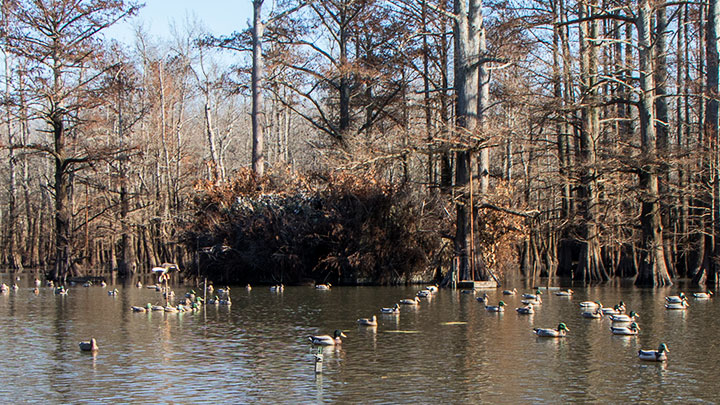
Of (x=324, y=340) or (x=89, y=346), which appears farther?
(x=324, y=340)

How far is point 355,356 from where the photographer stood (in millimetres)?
12742

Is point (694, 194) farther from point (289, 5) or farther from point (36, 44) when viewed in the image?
point (36, 44)

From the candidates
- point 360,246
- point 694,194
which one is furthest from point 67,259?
point 694,194

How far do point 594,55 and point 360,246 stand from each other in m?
9.64

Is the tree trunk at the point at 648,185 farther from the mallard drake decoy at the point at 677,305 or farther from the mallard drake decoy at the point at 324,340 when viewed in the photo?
the mallard drake decoy at the point at 324,340

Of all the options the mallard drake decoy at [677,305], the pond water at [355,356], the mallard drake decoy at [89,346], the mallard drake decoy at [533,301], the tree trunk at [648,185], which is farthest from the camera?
the tree trunk at [648,185]

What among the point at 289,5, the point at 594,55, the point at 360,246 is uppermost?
the point at 289,5

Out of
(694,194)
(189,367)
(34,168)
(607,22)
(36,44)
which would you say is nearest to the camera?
(189,367)

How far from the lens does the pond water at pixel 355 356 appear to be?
400 inches

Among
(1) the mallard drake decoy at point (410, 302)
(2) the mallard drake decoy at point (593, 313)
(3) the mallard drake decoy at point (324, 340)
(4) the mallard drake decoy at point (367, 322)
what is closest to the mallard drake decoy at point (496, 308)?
(2) the mallard drake decoy at point (593, 313)

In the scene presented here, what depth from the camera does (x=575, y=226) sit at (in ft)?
100.0

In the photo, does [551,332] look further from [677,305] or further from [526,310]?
[677,305]

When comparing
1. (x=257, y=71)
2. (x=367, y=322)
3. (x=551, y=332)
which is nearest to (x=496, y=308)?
(x=367, y=322)

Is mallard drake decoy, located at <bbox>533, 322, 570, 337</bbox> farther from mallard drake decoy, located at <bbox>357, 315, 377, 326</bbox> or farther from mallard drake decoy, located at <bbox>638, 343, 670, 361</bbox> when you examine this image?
mallard drake decoy, located at <bbox>357, 315, 377, 326</bbox>
